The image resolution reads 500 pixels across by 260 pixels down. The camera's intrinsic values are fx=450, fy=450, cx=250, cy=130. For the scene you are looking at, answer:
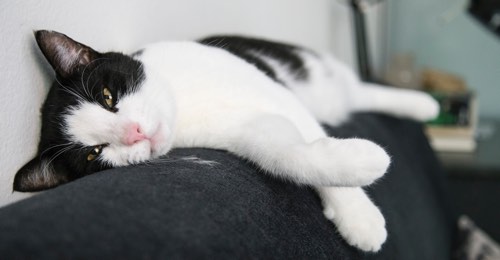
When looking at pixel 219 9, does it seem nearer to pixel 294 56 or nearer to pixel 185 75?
pixel 294 56

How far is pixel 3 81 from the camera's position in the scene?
0.67 meters

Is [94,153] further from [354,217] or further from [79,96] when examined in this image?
A: [354,217]

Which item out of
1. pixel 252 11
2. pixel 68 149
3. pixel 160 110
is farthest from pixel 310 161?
pixel 252 11

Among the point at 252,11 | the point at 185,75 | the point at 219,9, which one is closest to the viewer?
the point at 185,75

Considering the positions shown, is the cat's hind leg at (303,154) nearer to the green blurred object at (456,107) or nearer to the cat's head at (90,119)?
the cat's head at (90,119)

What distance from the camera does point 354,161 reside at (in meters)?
0.69

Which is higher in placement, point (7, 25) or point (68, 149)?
point (7, 25)

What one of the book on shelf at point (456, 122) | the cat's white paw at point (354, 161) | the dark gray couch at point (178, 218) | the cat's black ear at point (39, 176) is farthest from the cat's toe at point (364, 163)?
the book on shelf at point (456, 122)

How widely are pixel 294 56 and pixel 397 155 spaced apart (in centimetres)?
44

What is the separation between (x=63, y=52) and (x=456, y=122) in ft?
6.66

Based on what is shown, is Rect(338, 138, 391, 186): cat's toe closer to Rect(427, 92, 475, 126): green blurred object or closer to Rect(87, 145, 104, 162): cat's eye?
Rect(87, 145, 104, 162): cat's eye

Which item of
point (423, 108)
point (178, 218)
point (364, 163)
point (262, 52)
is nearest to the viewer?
point (178, 218)

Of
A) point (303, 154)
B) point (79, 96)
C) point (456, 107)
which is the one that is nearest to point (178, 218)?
point (303, 154)

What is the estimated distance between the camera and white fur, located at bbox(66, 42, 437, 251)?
2.35 ft
